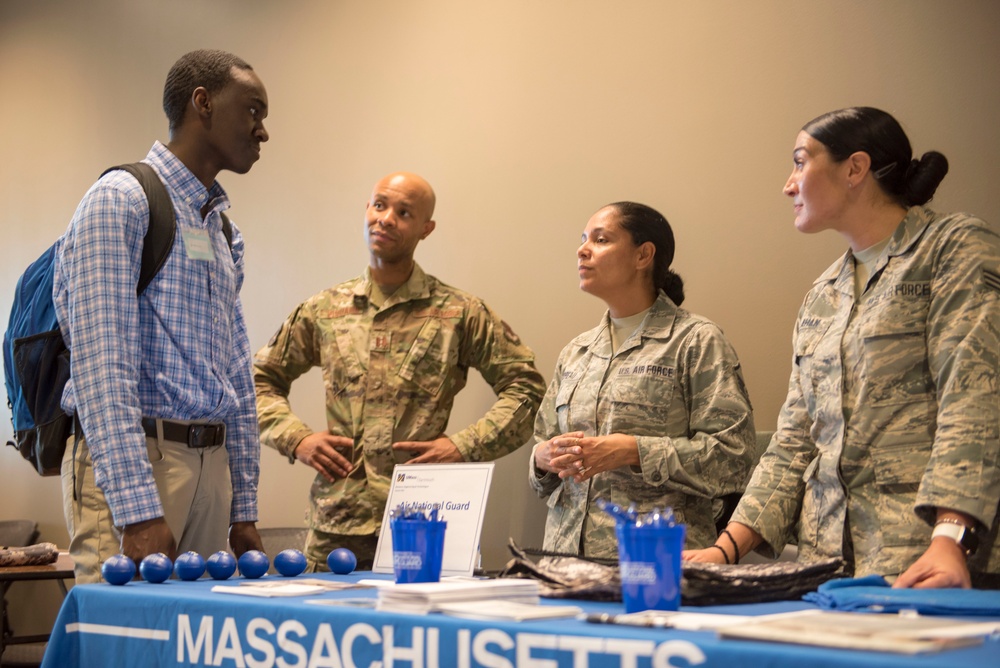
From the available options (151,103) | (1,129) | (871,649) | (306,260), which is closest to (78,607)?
(871,649)

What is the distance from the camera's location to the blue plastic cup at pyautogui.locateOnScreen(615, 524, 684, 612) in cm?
136

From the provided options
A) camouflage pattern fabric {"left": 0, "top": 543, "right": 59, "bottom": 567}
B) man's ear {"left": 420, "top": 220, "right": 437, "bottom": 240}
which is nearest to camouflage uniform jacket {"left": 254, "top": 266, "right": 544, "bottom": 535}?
man's ear {"left": 420, "top": 220, "right": 437, "bottom": 240}

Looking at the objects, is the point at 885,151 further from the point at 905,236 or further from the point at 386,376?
the point at 386,376

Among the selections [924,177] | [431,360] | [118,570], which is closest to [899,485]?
[924,177]

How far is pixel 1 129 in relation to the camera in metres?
5.80

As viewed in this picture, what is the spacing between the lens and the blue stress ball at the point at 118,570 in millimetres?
1874

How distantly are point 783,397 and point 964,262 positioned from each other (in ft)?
4.88

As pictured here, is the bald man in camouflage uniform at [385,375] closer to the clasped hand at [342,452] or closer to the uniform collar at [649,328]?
the clasped hand at [342,452]

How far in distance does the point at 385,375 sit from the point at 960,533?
2.01m

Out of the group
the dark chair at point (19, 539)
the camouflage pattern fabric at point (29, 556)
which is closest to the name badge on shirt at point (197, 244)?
the camouflage pattern fabric at point (29, 556)

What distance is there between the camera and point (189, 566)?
6.46 feet

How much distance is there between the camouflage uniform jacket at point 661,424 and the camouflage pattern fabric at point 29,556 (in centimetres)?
250

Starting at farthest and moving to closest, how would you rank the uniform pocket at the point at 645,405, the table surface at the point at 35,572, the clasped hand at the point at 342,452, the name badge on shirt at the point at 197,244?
1. the table surface at the point at 35,572
2. the clasped hand at the point at 342,452
3. the uniform pocket at the point at 645,405
4. the name badge on shirt at the point at 197,244

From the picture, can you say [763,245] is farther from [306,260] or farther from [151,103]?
[151,103]
